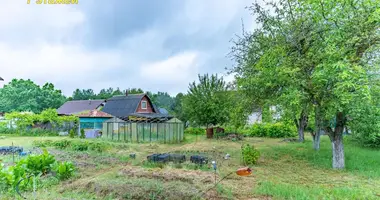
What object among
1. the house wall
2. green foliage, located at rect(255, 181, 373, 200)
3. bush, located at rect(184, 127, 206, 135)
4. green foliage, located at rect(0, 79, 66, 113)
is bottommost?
bush, located at rect(184, 127, 206, 135)

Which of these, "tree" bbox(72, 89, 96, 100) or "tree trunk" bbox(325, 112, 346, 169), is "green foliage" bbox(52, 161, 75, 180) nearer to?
"tree trunk" bbox(325, 112, 346, 169)

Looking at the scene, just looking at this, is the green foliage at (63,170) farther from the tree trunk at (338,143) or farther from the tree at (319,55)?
the tree trunk at (338,143)

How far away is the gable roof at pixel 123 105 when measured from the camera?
28761mm

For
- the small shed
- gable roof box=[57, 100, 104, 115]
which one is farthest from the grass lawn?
gable roof box=[57, 100, 104, 115]

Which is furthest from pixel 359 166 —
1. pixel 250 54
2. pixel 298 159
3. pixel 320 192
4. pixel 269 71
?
pixel 250 54

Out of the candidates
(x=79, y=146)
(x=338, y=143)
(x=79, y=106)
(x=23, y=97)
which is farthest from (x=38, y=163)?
(x=23, y=97)

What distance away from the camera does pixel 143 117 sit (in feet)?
71.0

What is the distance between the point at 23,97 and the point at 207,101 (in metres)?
31.3

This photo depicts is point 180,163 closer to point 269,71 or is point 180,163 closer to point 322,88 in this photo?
point 269,71

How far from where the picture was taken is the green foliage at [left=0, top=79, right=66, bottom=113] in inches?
1451

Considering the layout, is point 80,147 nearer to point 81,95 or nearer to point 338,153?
point 338,153

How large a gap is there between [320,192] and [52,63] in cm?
1685

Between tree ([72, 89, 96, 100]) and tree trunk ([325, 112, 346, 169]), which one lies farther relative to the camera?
tree ([72, 89, 96, 100])

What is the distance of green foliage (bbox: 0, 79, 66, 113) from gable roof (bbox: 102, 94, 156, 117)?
45.4 ft
